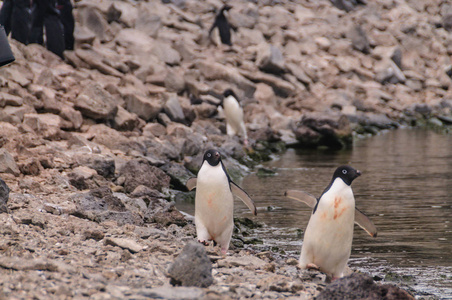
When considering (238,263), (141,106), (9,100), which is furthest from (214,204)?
(141,106)

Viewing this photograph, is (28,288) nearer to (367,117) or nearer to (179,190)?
(179,190)

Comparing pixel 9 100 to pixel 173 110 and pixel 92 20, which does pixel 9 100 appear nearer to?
pixel 173 110

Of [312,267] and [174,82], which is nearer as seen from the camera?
[312,267]

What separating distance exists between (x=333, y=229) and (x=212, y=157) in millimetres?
1364

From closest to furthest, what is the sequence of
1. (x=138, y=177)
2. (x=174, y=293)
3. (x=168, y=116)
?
(x=174, y=293) → (x=138, y=177) → (x=168, y=116)

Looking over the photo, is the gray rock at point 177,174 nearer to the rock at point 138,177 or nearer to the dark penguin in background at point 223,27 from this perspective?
the rock at point 138,177

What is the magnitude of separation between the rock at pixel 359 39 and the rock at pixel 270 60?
7584 millimetres

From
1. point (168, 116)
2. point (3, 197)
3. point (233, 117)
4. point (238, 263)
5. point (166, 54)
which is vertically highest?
point (3, 197)

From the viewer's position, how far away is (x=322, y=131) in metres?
17.0

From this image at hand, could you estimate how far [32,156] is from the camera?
7832mm

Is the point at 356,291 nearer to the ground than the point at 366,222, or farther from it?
farther from it

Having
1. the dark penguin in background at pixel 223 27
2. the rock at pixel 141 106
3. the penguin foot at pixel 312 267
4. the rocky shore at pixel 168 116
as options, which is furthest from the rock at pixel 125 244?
the dark penguin in background at pixel 223 27

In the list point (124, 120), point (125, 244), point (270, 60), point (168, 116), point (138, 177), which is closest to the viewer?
point (125, 244)

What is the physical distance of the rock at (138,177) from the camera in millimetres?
8305
